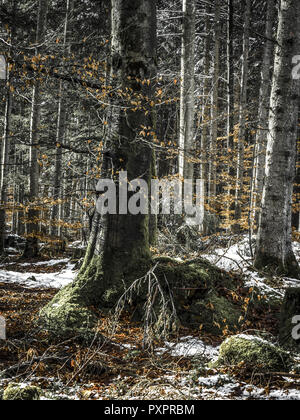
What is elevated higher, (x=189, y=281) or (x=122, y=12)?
(x=122, y=12)

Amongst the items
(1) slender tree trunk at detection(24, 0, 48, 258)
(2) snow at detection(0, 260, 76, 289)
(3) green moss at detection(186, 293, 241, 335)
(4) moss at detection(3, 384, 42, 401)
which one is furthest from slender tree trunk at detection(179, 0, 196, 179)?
(4) moss at detection(3, 384, 42, 401)

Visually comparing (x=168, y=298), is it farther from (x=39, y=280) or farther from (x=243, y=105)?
(x=243, y=105)

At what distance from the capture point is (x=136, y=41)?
16.8ft

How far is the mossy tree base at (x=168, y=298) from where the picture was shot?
4695 mm

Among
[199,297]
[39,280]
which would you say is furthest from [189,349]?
[39,280]

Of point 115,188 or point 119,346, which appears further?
point 115,188

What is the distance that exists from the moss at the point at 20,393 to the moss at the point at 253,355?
1.88m

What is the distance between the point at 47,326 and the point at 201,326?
2079 millimetres

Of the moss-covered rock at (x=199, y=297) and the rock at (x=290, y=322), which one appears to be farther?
the moss-covered rock at (x=199, y=297)

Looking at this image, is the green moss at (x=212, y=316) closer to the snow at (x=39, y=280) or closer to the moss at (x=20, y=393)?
the moss at (x=20, y=393)

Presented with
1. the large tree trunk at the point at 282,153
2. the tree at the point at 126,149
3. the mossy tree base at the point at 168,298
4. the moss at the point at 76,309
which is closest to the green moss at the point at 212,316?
the mossy tree base at the point at 168,298

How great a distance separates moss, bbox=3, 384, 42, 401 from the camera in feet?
8.40
